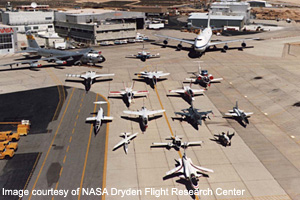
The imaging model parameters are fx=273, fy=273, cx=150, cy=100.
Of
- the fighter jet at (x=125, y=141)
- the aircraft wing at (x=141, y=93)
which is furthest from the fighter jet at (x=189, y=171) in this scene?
the aircraft wing at (x=141, y=93)

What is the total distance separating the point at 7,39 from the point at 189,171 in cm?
11134

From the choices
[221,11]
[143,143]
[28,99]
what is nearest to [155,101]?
[143,143]

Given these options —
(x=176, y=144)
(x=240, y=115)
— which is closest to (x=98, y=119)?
(x=176, y=144)

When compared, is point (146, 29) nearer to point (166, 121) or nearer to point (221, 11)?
point (221, 11)

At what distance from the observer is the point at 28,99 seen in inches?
2864

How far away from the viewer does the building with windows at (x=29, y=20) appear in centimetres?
15296

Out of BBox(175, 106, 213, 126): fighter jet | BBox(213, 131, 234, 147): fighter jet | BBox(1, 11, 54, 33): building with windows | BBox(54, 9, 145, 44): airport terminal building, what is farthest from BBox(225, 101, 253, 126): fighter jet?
BBox(1, 11, 54, 33): building with windows

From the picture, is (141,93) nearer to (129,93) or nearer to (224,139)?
(129,93)

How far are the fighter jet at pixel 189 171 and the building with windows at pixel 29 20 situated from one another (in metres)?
139

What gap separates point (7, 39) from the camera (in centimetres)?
12094

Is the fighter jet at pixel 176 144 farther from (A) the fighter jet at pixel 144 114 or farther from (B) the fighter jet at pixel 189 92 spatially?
(B) the fighter jet at pixel 189 92

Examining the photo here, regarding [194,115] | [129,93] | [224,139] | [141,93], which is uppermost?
[129,93]

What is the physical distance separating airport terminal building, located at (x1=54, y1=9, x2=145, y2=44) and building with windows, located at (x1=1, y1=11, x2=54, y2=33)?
14.9 ft

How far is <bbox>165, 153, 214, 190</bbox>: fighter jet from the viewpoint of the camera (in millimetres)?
41428
